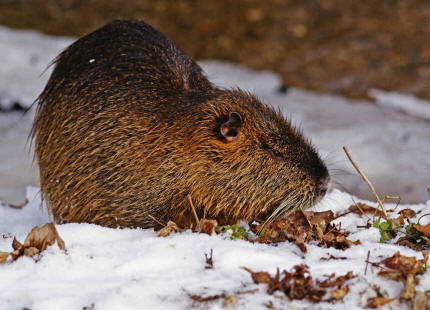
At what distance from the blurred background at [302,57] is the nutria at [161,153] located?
83.2 inches

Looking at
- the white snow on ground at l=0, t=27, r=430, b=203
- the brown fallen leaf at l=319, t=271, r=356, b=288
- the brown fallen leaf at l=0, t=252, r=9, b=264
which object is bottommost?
the brown fallen leaf at l=0, t=252, r=9, b=264

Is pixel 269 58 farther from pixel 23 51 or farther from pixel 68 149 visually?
pixel 68 149

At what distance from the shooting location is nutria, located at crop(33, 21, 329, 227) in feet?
9.76

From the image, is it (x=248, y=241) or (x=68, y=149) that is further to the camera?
(x=68, y=149)

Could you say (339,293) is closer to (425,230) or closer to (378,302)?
(378,302)

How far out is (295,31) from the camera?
29.4ft

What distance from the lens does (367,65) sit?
8.20 metres

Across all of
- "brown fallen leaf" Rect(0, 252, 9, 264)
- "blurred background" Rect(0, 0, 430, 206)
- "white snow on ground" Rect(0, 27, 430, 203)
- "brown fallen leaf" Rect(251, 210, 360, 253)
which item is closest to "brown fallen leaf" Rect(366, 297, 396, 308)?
"brown fallen leaf" Rect(251, 210, 360, 253)

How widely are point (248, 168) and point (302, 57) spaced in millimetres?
5800

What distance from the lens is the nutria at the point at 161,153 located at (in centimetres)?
297

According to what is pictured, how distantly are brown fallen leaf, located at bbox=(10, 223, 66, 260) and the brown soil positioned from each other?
593 centimetres

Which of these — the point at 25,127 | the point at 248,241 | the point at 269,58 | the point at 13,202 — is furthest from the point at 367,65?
the point at 248,241

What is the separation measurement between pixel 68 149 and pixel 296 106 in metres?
4.22

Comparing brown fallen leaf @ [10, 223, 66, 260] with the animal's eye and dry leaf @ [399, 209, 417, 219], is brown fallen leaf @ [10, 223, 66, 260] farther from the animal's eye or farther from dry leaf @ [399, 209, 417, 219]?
dry leaf @ [399, 209, 417, 219]
